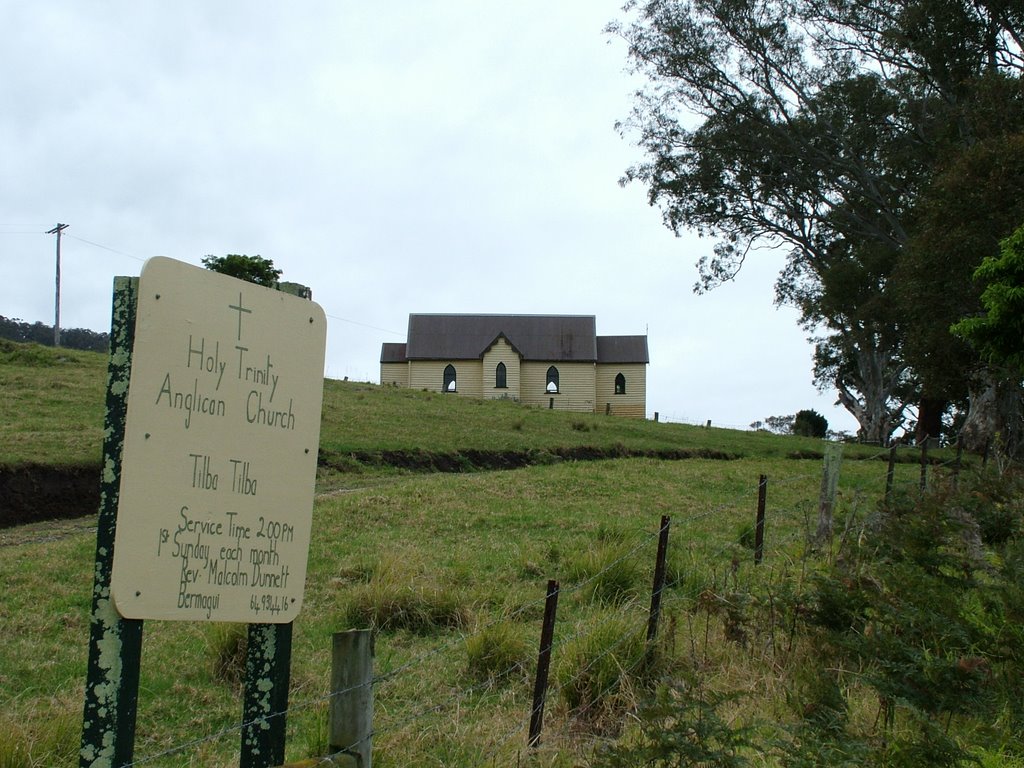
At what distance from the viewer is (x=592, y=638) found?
21.6 feet

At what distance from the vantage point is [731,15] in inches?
1204

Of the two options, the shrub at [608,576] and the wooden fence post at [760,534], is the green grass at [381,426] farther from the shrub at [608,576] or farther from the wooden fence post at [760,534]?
the wooden fence post at [760,534]

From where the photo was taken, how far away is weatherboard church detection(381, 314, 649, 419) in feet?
205

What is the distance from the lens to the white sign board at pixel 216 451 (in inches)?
110

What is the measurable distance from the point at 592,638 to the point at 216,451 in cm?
419

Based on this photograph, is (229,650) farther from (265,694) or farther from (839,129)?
(839,129)

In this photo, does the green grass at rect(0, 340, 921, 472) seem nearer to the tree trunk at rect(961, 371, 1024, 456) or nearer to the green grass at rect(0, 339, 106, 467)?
the green grass at rect(0, 339, 106, 467)

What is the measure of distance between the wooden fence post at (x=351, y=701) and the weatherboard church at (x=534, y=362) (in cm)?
5785

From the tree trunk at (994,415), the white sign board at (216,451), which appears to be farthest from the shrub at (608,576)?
the tree trunk at (994,415)

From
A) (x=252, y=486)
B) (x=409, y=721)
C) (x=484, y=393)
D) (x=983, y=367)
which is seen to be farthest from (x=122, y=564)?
(x=484, y=393)

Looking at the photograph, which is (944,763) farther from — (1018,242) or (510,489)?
(1018,242)

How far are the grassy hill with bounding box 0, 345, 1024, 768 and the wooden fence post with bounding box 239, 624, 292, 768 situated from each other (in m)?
0.23

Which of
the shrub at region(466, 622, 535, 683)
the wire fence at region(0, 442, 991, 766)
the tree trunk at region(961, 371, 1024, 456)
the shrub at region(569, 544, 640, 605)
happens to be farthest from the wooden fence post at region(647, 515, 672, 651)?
the tree trunk at region(961, 371, 1024, 456)

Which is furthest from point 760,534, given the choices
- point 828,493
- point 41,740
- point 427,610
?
point 41,740
